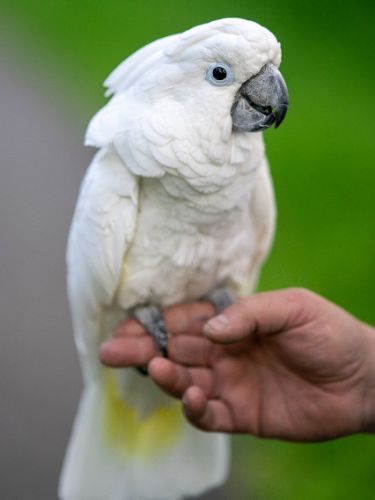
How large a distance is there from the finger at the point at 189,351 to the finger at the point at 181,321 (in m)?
0.02

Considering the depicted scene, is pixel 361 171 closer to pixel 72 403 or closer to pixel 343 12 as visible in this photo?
pixel 343 12

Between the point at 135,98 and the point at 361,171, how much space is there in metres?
1.22

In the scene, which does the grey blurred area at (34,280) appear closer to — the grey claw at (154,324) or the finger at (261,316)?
the grey claw at (154,324)

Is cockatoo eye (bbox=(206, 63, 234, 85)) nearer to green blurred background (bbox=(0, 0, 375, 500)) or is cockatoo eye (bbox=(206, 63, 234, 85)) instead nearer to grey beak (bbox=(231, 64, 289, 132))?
grey beak (bbox=(231, 64, 289, 132))

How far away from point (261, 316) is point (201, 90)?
0.47 m

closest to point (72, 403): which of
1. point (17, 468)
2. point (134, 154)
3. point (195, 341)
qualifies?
point (17, 468)

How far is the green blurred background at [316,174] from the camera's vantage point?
7.18 feet

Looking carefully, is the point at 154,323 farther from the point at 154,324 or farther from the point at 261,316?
the point at 261,316

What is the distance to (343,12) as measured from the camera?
2090 millimetres

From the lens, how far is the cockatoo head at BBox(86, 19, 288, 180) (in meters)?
1.26

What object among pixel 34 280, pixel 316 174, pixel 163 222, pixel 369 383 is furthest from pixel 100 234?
pixel 34 280

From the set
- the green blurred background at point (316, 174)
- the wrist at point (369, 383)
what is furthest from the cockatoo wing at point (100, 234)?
the green blurred background at point (316, 174)

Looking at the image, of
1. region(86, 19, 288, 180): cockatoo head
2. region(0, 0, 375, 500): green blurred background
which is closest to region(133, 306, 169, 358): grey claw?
region(86, 19, 288, 180): cockatoo head

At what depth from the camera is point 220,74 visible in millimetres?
1301
